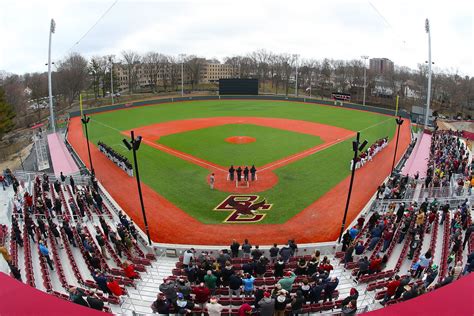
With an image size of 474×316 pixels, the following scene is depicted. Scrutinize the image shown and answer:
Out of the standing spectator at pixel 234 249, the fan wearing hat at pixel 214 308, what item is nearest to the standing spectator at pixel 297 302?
the fan wearing hat at pixel 214 308

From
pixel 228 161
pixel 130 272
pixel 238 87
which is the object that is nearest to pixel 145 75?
pixel 238 87

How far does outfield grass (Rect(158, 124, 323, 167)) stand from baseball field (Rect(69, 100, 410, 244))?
0.33 ft

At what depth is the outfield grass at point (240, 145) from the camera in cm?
3183

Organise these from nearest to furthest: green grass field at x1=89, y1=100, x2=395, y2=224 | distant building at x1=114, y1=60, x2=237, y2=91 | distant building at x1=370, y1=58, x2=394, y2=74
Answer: green grass field at x1=89, y1=100, x2=395, y2=224 → distant building at x1=370, y1=58, x2=394, y2=74 → distant building at x1=114, y1=60, x2=237, y2=91

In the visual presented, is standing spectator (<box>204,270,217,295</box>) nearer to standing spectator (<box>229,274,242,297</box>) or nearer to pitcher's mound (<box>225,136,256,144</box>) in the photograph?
standing spectator (<box>229,274,242,297</box>)

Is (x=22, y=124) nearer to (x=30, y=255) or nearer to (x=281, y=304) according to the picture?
(x=30, y=255)

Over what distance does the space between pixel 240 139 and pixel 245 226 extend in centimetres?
2095

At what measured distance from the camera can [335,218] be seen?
790 inches

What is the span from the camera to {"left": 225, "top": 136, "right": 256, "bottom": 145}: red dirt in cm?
3791

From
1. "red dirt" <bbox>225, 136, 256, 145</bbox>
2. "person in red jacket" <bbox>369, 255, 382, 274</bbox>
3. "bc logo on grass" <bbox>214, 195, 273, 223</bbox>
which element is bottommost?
"bc logo on grass" <bbox>214, 195, 273, 223</bbox>

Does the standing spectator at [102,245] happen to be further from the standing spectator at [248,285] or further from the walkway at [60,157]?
the walkway at [60,157]

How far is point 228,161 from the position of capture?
30.7m

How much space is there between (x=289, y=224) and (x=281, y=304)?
9862mm

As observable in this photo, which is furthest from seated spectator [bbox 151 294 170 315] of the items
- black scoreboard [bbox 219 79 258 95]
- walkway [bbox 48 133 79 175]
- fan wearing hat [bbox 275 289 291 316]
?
black scoreboard [bbox 219 79 258 95]
